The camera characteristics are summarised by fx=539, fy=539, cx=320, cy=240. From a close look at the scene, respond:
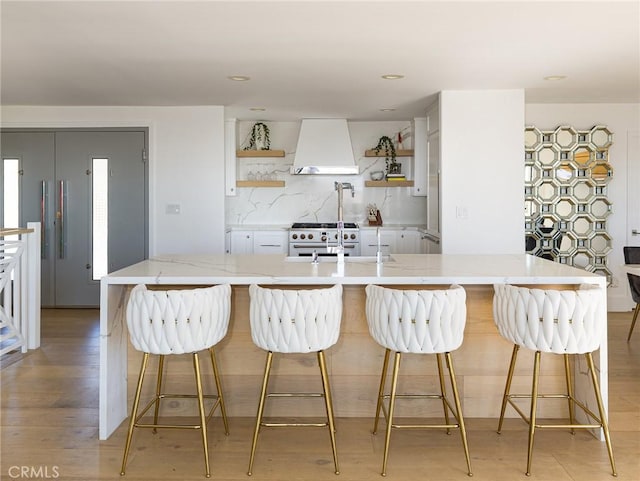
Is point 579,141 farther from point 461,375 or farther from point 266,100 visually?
point 461,375

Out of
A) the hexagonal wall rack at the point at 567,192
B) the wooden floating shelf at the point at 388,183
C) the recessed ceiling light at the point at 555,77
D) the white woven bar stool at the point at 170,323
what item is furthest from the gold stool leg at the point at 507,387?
the wooden floating shelf at the point at 388,183

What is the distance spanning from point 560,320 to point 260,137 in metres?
4.71

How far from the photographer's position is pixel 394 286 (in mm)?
2920

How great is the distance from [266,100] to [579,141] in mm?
3342

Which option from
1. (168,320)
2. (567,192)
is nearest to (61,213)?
(168,320)

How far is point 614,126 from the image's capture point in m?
5.73

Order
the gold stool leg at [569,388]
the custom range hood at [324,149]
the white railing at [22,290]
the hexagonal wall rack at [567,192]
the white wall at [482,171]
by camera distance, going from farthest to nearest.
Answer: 1. the custom range hood at [324,149]
2. the hexagonal wall rack at [567,192]
3. the white wall at [482,171]
4. the white railing at [22,290]
5. the gold stool leg at [569,388]

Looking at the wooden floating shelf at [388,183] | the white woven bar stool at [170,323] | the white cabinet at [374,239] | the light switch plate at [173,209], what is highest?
the wooden floating shelf at [388,183]

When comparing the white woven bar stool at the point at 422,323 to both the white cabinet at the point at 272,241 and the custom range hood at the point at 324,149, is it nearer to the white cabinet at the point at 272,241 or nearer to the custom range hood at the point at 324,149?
the white cabinet at the point at 272,241

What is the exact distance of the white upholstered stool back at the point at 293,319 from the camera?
94.7 inches

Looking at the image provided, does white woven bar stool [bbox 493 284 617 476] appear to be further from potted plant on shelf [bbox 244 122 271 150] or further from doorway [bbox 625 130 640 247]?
potted plant on shelf [bbox 244 122 271 150]

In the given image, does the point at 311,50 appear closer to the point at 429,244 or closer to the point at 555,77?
the point at 555,77

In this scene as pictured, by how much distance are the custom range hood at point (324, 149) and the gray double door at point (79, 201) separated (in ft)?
5.72

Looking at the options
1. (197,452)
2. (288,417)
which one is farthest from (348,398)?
(197,452)
